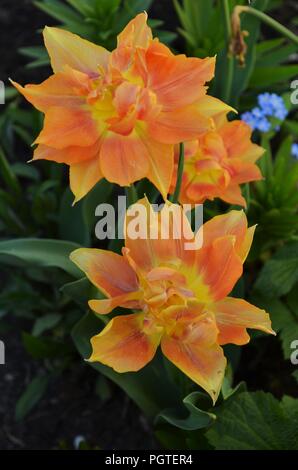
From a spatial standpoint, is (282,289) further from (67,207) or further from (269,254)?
(67,207)

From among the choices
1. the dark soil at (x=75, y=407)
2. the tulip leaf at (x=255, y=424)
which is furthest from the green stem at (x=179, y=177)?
the dark soil at (x=75, y=407)

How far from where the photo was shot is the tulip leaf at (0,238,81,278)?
1201 millimetres

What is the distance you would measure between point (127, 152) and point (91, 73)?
0.15 meters

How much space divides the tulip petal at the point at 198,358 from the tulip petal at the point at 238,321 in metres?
0.02

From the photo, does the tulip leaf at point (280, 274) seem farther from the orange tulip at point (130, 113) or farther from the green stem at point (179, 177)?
the orange tulip at point (130, 113)

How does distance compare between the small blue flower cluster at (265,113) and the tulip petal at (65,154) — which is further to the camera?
the small blue flower cluster at (265,113)

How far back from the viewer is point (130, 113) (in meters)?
0.99

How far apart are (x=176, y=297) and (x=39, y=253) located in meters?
0.33

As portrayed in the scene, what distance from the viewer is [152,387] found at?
4.57ft

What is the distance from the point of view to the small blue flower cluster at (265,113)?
1.60 metres

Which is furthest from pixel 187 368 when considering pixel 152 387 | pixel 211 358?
pixel 152 387

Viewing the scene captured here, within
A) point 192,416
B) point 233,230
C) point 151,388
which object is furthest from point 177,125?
point 151,388

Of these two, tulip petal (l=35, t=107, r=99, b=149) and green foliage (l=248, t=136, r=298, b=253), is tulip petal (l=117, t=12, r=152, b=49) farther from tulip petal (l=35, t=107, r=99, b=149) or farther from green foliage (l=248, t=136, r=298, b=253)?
green foliage (l=248, t=136, r=298, b=253)

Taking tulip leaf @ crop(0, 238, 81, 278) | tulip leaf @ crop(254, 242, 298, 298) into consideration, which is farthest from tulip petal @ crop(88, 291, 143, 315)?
tulip leaf @ crop(254, 242, 298, 298)
